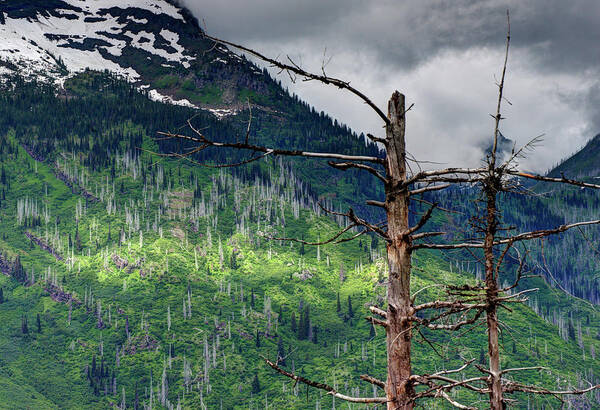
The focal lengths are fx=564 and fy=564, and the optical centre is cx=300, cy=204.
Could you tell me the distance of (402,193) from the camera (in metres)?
9.77

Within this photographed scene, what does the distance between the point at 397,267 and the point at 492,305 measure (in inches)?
70.7

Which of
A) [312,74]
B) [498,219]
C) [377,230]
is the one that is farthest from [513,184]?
[312,74]

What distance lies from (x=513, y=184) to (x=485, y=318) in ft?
8.50

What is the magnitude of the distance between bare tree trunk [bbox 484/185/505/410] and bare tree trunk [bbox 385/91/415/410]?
4.84 ft

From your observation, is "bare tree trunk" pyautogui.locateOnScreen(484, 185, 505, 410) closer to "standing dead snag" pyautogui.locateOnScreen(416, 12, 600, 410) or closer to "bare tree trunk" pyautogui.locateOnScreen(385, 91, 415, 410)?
"standing dead snag" pyautogui.locateOnScreen(416, 12, 600, 410)

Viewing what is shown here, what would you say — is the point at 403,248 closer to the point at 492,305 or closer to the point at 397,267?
the point at 397,267

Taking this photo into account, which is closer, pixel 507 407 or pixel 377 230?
pixel 377 230

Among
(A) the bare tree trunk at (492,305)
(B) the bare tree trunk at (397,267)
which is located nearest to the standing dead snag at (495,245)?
(A) the bare tree trunk at (492,305)

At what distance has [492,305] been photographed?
32.1ft

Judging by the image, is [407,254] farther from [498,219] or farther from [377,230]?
[498,219]

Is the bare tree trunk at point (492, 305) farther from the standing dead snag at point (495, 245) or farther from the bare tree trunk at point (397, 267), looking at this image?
the bare tree trunk at point (397, 267)

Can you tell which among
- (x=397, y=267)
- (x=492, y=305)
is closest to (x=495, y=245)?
(x=492, y=305)

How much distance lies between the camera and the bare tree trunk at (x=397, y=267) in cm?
951

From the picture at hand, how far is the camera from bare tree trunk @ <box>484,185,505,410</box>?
390 inches
